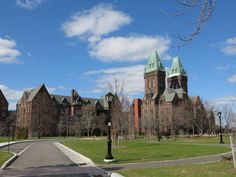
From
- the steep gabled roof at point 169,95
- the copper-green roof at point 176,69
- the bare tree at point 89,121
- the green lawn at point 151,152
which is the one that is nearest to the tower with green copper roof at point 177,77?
the copper-green roof at point 176,69

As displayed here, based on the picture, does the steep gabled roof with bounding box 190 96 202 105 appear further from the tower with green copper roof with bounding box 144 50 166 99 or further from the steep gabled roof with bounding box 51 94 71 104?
the steep gabled roof with bounding box 51 94 71 104

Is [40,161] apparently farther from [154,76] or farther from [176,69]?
[176,69]

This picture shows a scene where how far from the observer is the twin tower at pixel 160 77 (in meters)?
135

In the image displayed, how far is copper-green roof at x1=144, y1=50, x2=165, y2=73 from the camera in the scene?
455ft

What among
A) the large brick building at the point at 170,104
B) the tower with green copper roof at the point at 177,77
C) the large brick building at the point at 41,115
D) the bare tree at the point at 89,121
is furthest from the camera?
the tower with green copper roof at the point at 177,77

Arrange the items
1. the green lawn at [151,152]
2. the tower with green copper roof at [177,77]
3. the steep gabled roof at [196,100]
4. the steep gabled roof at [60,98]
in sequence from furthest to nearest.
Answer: the tower with green copper roof at [177,77]
the steep gabled roof at [60,98]
the steep gabled roof at [196,100]
the green lawn at [151,152]

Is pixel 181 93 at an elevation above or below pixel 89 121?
above

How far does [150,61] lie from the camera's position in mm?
142875

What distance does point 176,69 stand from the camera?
146375 millimetres

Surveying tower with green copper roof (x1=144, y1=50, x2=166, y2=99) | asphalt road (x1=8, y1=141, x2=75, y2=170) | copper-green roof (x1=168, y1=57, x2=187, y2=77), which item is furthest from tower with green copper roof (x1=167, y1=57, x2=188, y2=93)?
asphalt road (x1=8, y1=141, x2=75, y2=170)

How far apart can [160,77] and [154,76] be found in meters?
2.85

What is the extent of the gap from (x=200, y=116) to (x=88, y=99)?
58.6 m

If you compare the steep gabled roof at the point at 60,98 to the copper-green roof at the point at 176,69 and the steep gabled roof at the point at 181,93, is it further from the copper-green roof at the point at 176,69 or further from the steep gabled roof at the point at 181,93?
the copper-green roof at the point at 176,69

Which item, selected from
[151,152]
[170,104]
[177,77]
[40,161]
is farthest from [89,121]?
[40,161]
